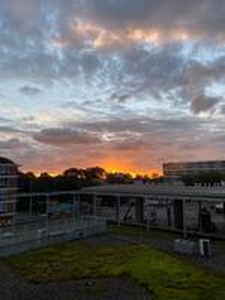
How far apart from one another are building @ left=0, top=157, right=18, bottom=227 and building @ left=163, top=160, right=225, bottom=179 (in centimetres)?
10865

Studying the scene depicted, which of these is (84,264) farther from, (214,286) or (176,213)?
(176,213)

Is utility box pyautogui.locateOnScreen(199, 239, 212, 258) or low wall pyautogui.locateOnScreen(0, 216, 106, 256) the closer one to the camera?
utility box pyautogui.locateOnScreen(199, 239, 212, 258)

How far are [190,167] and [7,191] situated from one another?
140 metres

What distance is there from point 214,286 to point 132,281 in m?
4.18

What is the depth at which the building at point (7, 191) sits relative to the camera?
45.7m

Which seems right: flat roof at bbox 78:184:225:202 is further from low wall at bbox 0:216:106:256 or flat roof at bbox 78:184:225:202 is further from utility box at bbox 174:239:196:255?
utility box at bbox 174:239:196:255

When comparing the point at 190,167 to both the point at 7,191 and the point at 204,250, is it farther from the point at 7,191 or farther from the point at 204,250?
the point at 204,250

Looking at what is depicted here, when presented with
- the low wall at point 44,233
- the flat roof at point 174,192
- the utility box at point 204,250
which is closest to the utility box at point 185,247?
the utility box at point 204,250

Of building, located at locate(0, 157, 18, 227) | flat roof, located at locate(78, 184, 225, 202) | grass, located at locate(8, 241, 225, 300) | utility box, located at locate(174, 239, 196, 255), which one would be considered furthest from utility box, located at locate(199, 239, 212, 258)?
building, located at locate(0, 157, 18, 227)

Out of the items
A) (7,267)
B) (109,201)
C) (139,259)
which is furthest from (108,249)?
(109,201)

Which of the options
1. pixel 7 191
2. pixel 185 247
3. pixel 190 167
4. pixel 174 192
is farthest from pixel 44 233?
pixel 190 167

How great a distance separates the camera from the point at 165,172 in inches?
7598

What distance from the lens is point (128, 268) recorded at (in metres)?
23.6

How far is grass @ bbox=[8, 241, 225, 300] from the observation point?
19375 millimetres
